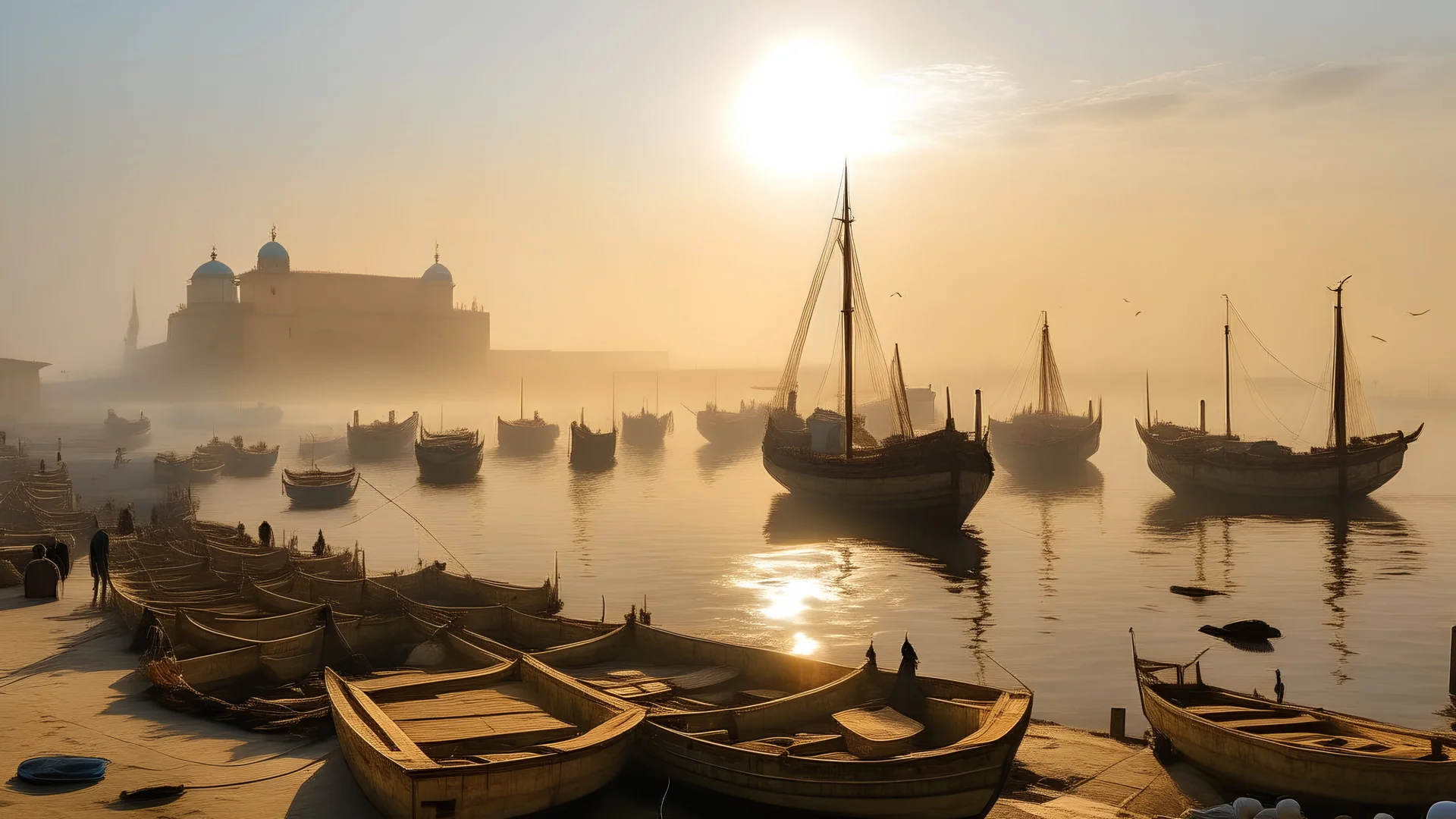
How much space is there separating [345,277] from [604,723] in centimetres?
15064

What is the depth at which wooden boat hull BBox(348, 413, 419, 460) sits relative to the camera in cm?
10075

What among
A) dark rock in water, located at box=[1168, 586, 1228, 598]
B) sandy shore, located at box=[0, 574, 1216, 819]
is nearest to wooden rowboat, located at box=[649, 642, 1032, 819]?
sandy shore, located at box=[0, 574, 1216, 819]

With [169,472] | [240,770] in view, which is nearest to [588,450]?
[169,472]

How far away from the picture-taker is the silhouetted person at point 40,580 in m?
27.4

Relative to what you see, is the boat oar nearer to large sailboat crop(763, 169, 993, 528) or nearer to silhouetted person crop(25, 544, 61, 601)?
silhouetted person crop(25, 544, 61, 601)

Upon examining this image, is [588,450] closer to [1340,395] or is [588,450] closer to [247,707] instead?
[1340,395]

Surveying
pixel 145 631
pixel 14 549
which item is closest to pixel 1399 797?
pixel 145 631

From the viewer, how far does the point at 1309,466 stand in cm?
5884

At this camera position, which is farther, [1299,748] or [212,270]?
[212,270]

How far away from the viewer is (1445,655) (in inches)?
1073

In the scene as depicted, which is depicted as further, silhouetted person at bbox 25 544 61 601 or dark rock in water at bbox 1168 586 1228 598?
dark rock in water at bbox 1168 586 1228 598

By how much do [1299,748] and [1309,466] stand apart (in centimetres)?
5133

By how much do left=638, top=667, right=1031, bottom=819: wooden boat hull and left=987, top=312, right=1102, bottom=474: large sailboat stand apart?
245 feet

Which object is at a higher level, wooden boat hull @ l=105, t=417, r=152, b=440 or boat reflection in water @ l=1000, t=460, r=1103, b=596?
wooden boat hull @ l=105, t=417, r=152, b=440
